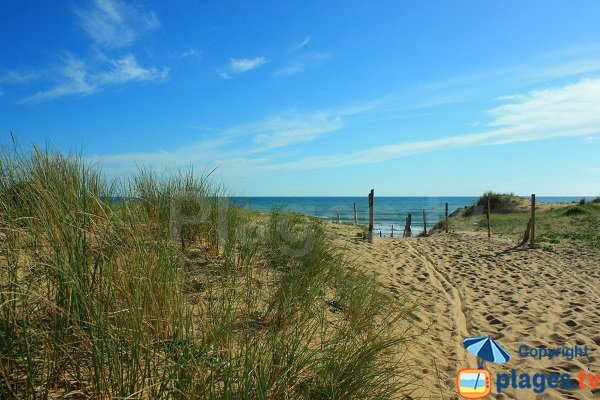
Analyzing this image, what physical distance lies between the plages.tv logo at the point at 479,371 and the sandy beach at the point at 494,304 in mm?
69

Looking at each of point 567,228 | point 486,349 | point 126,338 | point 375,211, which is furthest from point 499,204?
point 126,338

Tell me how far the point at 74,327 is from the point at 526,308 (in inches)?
239

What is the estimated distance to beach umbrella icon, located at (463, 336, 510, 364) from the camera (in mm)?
4070

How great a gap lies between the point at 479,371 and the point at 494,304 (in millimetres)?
2690

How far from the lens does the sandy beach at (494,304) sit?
390 centimetres

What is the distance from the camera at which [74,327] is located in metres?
1.99

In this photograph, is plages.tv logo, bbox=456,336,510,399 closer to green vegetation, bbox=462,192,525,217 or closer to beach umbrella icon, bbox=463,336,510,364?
beach umbrella icon, bbox=463,336,510,364

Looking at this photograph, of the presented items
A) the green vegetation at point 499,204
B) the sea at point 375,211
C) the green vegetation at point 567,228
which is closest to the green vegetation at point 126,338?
the sea at point 375,211

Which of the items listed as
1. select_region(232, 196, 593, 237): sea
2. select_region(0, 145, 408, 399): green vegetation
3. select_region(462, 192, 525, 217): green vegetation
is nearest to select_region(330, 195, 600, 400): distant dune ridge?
select_region(0, 145, 408, 399): green vegetation

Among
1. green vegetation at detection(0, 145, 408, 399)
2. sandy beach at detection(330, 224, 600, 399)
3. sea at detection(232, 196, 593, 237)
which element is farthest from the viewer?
sea at detection(232, 196, 593, 237)

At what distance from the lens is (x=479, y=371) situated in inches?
150

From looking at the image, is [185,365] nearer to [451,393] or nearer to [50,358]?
[50,358]

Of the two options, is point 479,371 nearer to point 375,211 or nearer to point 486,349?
point 486,349

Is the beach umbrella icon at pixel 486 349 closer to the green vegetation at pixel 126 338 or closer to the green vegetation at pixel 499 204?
the green vegetation at pixel 126 338
